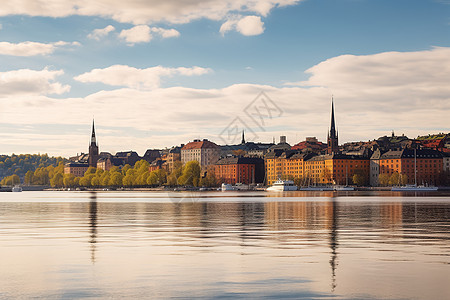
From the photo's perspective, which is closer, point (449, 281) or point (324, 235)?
point (449, 281)

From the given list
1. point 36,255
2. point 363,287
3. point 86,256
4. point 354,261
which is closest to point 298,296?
point 363,287

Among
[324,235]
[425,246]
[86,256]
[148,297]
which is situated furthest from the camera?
[324,235]

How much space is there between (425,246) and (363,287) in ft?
31.6

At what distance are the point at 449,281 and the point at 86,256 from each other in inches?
449

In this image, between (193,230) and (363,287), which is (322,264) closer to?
(363,287)

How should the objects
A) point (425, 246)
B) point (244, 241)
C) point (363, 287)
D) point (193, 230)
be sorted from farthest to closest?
1. point (193, 230)
2. point (244, 241)
3. point (425, 246)
4. point (363, 287)

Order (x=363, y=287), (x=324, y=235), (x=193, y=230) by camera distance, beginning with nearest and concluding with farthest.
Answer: (x=363, y=287) → (x=324, y=235) → (x=193, y=230)

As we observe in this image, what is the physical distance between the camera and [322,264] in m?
19.4

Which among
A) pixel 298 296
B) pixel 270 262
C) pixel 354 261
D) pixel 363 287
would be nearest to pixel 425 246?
pixel 354 261

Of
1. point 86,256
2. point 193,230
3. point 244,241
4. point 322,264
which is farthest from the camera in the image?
point 193,230

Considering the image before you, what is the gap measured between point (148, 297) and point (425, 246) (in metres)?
13.3

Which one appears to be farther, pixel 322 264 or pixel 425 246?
pixel 425 246

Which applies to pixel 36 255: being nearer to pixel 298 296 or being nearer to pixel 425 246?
pixel 298 296

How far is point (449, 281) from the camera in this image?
16.3m
